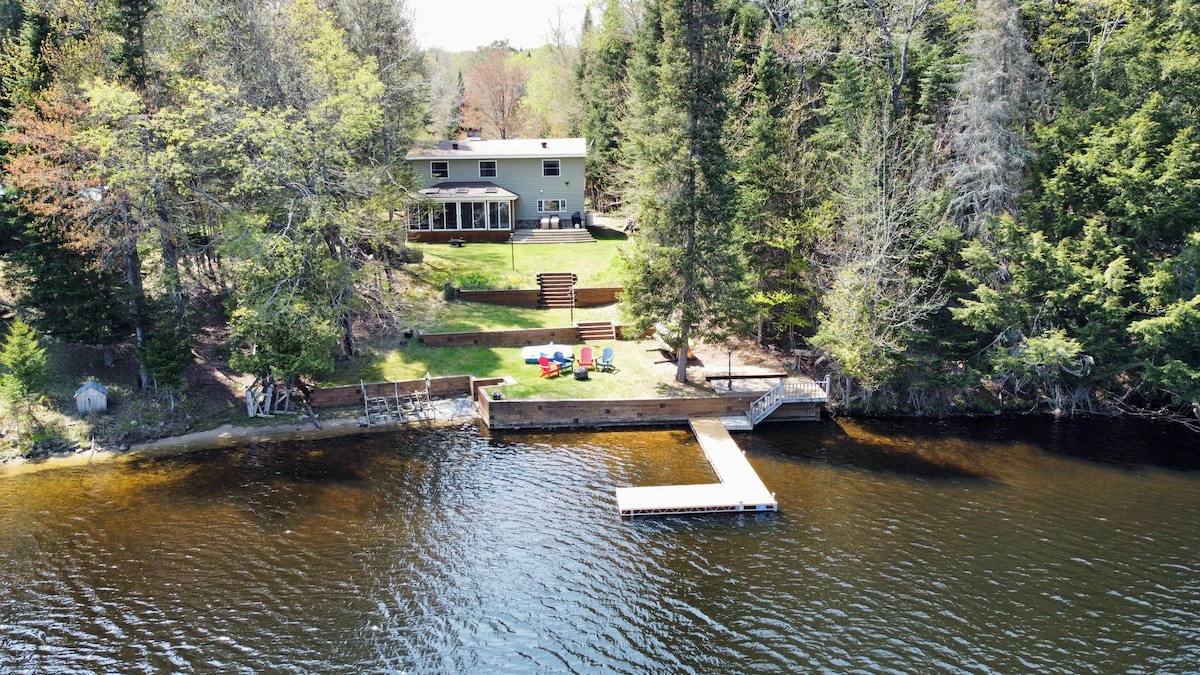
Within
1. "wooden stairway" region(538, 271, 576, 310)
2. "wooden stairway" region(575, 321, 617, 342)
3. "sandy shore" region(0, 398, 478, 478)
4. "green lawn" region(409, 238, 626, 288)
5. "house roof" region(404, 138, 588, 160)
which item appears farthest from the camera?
"house roof" region(404, 138, 588, 160)

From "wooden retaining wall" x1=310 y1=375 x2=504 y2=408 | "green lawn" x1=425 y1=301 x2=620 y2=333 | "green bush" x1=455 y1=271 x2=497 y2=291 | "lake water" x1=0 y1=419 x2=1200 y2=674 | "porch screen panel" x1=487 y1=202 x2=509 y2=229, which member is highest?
"porch screen panel" x1=487 y1=202 x2=509 y2=229

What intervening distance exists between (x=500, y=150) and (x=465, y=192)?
421 centimetres

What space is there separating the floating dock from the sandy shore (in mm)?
8775

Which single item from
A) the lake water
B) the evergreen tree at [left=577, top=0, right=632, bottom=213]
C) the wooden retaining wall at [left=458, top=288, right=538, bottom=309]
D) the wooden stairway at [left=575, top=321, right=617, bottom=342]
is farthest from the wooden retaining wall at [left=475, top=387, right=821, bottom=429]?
the evergreen tree at [left=577, top=0, right=632, bottom=213]

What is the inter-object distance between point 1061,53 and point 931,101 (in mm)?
4821

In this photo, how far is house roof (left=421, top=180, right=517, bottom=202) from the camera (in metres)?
43.6

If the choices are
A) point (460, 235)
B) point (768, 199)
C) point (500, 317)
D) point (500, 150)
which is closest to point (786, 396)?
point (768, 199)

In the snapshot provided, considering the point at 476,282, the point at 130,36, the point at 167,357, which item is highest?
the point at 130,36

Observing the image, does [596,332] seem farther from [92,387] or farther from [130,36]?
[130,36]

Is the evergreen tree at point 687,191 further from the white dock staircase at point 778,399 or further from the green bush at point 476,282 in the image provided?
the green bush at point 476,282

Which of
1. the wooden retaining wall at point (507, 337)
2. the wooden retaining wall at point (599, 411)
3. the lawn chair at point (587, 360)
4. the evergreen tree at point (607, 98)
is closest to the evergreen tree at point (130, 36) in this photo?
the wooden retaining wall at point (507, 337)

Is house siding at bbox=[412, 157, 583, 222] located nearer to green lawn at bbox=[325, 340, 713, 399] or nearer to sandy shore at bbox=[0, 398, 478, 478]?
green lawn at bbox=[325, 340, 713, 399]

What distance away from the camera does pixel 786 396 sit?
88.3 ft

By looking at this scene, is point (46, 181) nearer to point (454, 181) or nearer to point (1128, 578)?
point (454, 181)
